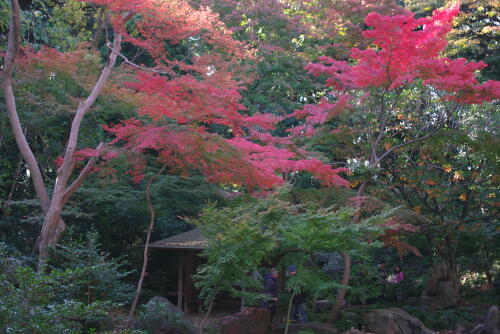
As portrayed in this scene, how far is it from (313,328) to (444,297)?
4838 millimetres

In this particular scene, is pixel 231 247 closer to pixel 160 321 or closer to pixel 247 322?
pixel 160 321

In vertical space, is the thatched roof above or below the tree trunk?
above

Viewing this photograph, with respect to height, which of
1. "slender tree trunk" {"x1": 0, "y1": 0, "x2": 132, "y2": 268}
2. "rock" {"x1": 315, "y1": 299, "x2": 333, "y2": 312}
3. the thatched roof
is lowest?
"rock" {"x1": 315, "y1": 299, "x2": 333, "y2": 312}

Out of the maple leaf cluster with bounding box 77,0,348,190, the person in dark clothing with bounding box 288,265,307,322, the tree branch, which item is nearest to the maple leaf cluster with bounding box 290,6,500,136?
the maple leaf cluster with bounding box 77,0,348,190

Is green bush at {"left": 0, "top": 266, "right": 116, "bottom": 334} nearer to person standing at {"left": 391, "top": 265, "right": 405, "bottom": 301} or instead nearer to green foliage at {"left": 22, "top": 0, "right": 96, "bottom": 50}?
green foliage at {"left": 22, "top": 0, "right": 96, "bottom": 50}

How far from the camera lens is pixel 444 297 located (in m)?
13.1

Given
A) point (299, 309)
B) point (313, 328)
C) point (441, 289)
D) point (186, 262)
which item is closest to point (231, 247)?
point (313, 328)

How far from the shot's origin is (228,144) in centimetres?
920

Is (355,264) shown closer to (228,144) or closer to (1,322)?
(228,144)

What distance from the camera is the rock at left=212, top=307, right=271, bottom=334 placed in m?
8.79

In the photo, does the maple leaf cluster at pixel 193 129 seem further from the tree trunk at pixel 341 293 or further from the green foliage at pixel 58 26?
the green foliage at pixel 58 26

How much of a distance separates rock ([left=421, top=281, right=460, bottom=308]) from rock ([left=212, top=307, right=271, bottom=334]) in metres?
5.25

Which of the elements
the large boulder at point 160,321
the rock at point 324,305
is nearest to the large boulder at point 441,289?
the rock at point 324,305

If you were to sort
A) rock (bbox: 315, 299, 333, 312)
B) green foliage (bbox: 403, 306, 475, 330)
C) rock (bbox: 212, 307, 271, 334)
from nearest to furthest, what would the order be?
1. rock (bbox: 212, 307, 271, 334)
2. green foliage (bbox: 403, 306, 475, 330)
3. rock (bbox: 315, 299, 333, 312)
